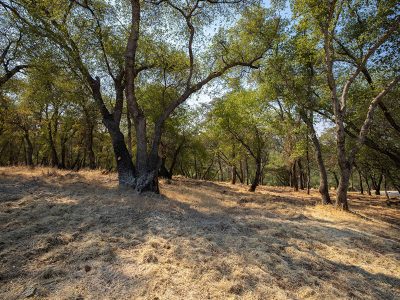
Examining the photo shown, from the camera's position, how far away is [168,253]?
555 centimetres

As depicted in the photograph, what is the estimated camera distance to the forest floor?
14.3 ft

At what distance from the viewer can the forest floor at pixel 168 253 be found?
4348 mm

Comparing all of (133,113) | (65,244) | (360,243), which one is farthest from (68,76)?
(360,243)

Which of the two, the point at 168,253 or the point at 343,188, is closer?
the point at 168,253

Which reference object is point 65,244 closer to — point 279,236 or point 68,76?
point 279,236

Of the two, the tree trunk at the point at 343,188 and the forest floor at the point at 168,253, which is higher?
the tree trunk at the point at 343,188

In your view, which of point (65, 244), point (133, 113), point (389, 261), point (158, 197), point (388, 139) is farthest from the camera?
point (388, 139)

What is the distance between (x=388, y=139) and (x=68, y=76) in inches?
804

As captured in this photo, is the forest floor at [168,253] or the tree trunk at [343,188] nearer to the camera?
the forest floor at [168,253]

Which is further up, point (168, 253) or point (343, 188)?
point (343, 188)

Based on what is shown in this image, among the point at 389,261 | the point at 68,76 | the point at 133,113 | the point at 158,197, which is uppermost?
the point at 68,76

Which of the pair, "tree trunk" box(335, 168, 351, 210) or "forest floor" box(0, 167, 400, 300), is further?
"tree trunk" box(335, 168, 351, 210)

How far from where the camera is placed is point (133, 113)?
38.8 ft

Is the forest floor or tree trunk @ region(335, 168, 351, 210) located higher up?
tree trunk @ region(335, 168, 351, 210)
